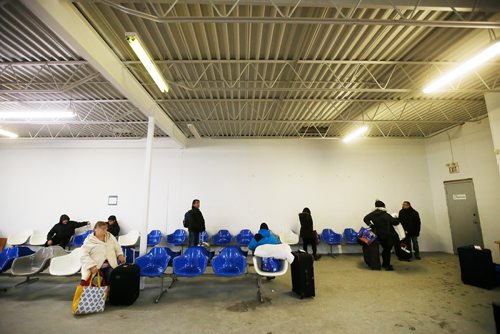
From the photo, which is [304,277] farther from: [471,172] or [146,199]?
[471,172]

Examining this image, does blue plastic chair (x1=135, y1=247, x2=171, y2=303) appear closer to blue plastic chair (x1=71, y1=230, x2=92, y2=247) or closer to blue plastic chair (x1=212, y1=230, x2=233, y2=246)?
blue plastic chair (x1=212, y1=230, x2=233, y2=246)

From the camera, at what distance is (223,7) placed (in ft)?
10.4

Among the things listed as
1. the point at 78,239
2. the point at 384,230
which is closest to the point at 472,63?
the point at 384,230

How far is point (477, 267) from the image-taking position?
13.9ft

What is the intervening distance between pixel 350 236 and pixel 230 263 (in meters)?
4.75

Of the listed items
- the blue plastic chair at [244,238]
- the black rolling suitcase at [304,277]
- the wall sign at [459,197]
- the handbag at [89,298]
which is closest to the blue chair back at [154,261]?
the handbag at [89,298]

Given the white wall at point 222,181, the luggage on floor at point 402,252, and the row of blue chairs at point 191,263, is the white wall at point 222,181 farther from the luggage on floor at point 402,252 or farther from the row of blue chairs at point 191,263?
the row of blue chairs at point 191,263

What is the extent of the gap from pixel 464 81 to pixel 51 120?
384 inches

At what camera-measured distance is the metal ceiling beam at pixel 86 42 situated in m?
2.65

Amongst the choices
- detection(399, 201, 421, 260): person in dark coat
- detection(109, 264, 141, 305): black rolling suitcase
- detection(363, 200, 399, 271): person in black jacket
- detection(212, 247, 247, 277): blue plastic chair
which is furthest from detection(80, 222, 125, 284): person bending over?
detection(399, 201, 421, 260): person in dark coat

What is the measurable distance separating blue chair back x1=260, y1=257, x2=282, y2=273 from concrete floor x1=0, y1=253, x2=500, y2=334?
1.37 ft

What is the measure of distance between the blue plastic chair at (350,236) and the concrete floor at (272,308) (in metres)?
2.35

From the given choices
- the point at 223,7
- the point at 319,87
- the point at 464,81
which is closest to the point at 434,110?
the point at 464,81

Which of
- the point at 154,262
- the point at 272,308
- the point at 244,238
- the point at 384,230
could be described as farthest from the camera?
the point at 244,238
